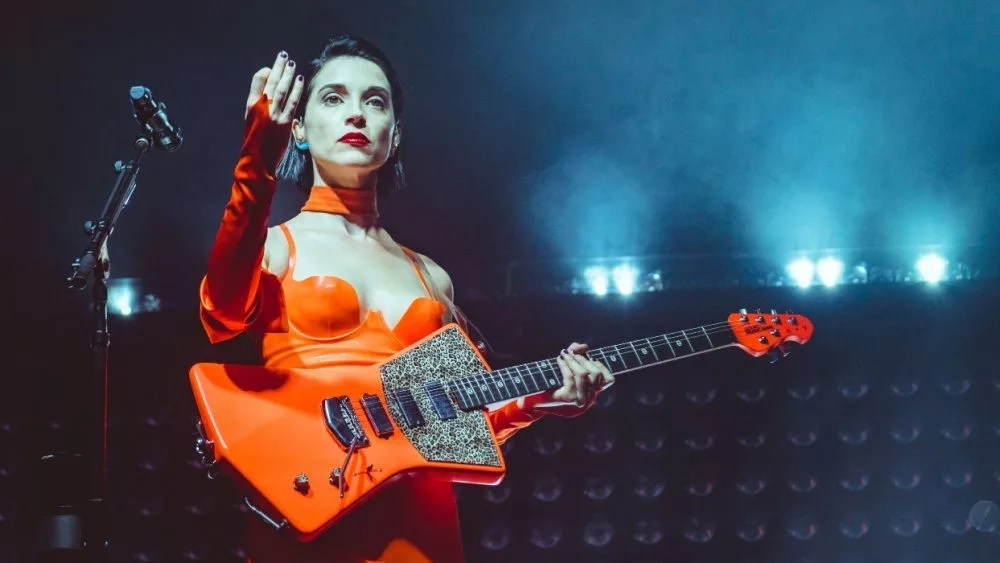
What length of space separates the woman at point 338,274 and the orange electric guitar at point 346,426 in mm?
66

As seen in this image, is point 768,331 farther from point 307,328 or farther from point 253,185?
point 253,185

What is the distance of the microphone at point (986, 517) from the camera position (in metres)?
3.12

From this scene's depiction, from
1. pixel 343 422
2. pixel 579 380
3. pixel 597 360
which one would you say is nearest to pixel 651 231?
pixel 597 360

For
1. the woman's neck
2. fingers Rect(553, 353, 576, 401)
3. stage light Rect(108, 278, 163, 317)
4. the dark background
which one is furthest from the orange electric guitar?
stage light Rect(108, 278, 163, 317)

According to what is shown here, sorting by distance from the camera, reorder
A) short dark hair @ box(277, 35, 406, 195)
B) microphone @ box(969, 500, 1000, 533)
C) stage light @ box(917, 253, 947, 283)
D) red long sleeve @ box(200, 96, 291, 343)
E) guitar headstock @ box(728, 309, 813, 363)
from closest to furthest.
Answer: red long sleeve @ box(200, 96, 291, 343), short dark hair @ box(277, 35, 406, 195), guitar headstock @ box(728, 309, 813, 363), microphone @ box(969, 500, 1000, 533), stage light @ box(917, 253, 947, 283)

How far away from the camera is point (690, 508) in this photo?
10.4 ft

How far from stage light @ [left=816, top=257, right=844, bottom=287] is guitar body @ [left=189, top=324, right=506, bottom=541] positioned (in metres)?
1.98

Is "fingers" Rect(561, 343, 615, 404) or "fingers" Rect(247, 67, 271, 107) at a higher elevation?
"fingers" Rect(247, 67, 271, 107)

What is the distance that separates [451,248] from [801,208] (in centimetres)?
138

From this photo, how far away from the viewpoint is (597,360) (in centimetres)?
210

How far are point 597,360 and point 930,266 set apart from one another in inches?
73.3

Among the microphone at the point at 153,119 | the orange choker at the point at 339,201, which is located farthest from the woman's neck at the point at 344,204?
the microphone at the point at 153,119

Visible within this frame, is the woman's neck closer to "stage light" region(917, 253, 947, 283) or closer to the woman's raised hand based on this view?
the woman's raised hand

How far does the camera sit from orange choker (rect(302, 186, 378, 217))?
205cm
